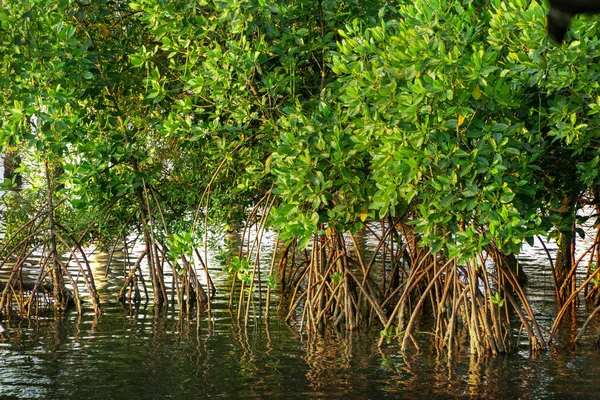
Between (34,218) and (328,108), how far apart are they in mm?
4485

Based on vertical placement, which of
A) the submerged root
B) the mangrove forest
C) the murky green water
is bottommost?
the murky green water

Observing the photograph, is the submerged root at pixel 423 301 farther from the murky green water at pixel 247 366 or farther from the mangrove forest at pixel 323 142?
the murky green water at pixel 247 366

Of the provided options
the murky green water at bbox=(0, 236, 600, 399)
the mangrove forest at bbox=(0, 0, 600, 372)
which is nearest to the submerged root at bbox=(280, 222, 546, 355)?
the mangrove forest at bbox=(0, 0, 600, 372)

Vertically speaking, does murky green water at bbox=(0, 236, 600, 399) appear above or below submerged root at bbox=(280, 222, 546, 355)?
below

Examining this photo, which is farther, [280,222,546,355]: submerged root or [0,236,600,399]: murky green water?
[280,222,546,355]: submerged root

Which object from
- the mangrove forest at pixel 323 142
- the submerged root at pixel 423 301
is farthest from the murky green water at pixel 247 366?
the mangrove forest at pixel 323 142

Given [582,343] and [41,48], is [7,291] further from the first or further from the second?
[582,343]

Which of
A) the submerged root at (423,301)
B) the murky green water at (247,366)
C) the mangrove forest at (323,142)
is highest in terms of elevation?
the mangrove forest at (323,142)

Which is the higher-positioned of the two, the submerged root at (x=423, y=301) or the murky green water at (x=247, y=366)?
the submerged root at (x=423, y=301)

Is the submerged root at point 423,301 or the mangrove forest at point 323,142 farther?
the submerged root at point 423,301

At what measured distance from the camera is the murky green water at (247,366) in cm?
723

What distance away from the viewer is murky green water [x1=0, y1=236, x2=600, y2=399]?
7.23m

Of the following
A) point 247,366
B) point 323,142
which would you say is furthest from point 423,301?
point 323,142

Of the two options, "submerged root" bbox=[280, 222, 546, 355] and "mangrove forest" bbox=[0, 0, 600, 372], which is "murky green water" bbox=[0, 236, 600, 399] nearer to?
"submerged root" bbox=[280, 222, 546, 355]
